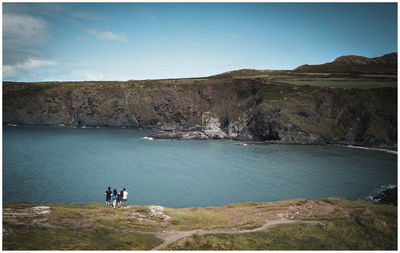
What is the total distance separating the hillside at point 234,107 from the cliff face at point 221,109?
0.32m

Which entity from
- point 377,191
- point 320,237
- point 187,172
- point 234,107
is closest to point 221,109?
point 234,107

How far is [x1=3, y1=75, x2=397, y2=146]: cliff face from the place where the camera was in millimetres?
103062

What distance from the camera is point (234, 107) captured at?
5472 inches

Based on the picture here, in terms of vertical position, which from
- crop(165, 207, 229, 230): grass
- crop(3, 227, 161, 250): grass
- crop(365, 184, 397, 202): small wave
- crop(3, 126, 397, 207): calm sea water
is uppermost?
crop(3, 227, 161, 250): grass

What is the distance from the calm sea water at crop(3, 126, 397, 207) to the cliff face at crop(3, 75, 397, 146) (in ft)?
46.8

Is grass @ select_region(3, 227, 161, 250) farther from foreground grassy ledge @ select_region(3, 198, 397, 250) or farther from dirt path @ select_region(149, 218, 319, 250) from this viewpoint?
dirt path @ select_region(149, 218, 319, 250)

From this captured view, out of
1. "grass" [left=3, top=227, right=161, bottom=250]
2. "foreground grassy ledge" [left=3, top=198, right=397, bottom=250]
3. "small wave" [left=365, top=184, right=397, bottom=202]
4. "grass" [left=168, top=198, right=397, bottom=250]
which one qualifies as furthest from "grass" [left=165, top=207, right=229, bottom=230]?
"small wave" [left=365, top=184, right=397, bottom=202]

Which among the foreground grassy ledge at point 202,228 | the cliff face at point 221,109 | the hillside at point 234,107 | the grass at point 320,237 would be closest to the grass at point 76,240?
the foreground grassy ledge at point 202,228

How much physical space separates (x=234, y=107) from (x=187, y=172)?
8092 cm

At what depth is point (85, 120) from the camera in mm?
153375

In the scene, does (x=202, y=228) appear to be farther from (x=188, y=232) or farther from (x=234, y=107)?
(x=234, y=107)

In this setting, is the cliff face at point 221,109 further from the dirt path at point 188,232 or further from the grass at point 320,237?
the dirt path at point 188,232

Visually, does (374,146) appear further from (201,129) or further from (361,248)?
(361,248)

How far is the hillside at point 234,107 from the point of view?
103250 mm
